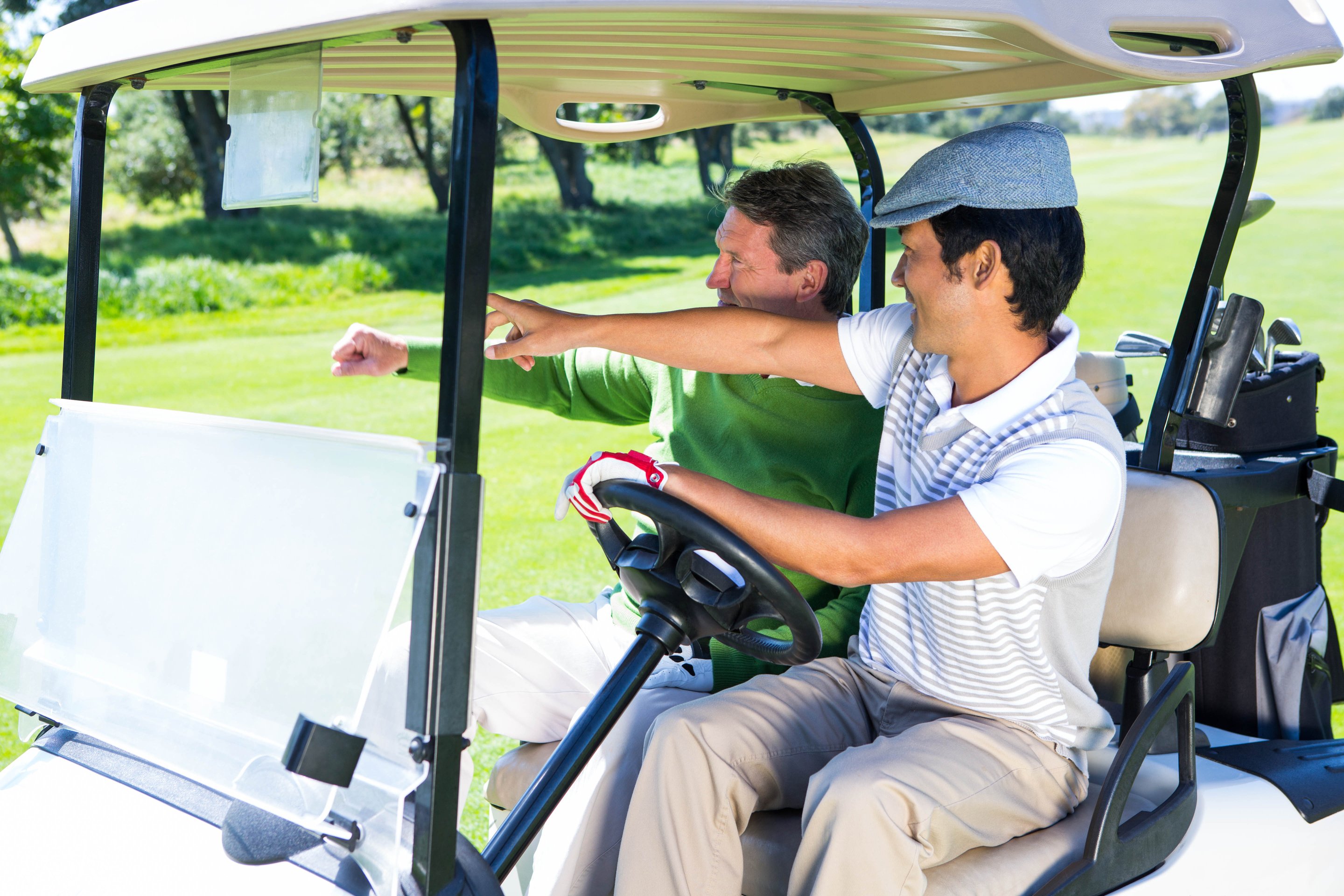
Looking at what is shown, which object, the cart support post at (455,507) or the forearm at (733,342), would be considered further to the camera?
the forearm at (733,342)

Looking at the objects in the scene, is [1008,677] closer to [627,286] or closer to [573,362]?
[573,362]

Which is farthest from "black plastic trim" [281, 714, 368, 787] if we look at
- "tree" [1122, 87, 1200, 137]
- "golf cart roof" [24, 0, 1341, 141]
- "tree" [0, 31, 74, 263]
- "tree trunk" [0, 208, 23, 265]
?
"tree" [1122, 87, 1200, 137]

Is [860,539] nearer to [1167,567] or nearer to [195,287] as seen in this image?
[1167,567]

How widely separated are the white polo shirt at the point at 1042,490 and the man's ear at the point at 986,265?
0.15 m

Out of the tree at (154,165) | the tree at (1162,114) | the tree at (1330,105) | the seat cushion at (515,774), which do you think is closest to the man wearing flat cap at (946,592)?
the seat cushion at (515,774)

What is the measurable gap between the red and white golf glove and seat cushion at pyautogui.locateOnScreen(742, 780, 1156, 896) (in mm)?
567

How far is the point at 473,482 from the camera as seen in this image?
4.08ft

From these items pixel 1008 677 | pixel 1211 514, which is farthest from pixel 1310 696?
pixel 1008 677

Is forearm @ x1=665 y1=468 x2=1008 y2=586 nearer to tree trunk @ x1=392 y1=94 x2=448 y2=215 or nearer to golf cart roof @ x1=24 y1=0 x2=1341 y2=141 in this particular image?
golf cart roof @ x1=24 y1=0 x2=1341 y2=141

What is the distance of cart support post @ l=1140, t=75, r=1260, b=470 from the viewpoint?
191cm

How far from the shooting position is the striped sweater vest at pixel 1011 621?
68.0 inches

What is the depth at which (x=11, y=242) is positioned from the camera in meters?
18.8

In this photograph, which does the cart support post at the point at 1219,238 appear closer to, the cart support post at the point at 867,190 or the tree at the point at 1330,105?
the cart support post at the point at 867,190

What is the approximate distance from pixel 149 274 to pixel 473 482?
17210 millimetres
